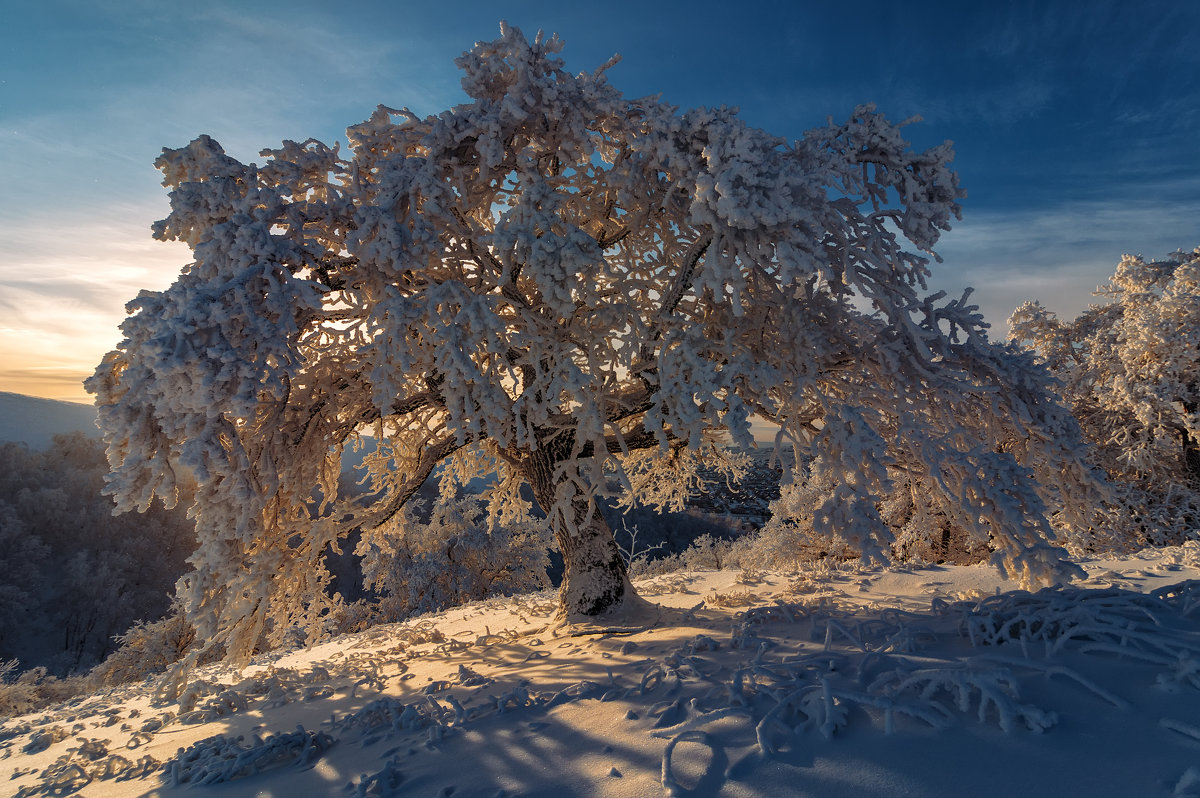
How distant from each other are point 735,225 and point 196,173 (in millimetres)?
4900

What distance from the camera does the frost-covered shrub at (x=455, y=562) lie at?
1678 centimetres

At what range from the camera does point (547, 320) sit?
5520 millimetres

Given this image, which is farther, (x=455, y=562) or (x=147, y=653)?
(x=455, y=562)

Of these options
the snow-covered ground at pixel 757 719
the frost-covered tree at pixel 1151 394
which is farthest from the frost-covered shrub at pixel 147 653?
the frost-covered tree at pixel 1151 394

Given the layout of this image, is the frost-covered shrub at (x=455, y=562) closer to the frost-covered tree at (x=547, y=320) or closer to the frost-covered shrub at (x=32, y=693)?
the frost-covered shrub at (x=32, y=693)

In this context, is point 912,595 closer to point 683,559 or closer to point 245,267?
point 245,267

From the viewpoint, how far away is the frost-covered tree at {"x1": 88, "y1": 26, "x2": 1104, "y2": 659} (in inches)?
169

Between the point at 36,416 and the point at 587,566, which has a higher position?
the point at 36,416

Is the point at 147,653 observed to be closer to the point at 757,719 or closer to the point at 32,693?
the point at 32,693

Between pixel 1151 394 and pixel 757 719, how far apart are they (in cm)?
1333

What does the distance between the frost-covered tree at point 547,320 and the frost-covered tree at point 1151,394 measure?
763cm

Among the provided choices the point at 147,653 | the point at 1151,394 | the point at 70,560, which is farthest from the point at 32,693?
the point at 1151,394

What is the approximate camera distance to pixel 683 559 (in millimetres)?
15547

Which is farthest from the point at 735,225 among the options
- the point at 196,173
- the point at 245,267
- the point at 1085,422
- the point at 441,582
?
the point at 441,582
